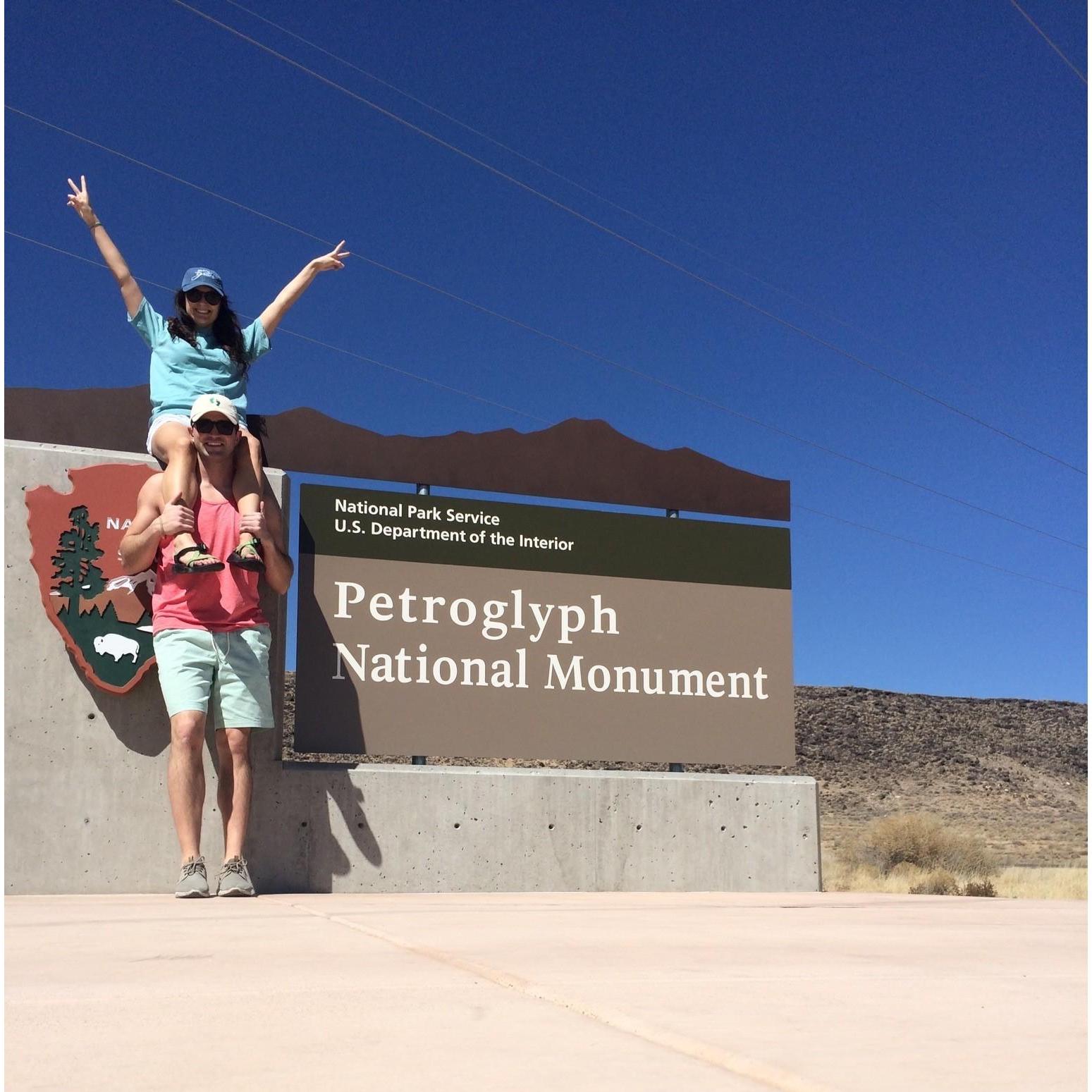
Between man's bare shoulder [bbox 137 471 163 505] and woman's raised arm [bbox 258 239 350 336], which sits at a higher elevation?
woman's raised arm [bbox 258 239 350 336]

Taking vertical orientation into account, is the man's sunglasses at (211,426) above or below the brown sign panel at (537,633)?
above

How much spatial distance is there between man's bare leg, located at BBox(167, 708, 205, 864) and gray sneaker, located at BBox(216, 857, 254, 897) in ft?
0.70

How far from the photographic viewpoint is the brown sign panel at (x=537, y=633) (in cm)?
862

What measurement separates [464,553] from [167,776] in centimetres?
271

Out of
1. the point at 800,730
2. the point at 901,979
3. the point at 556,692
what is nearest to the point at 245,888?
the point at 556,692

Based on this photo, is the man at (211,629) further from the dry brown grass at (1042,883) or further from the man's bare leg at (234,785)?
the dry brown grass at (1042,883)

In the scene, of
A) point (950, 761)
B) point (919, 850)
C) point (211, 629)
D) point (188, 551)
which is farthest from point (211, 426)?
point (950, 761)

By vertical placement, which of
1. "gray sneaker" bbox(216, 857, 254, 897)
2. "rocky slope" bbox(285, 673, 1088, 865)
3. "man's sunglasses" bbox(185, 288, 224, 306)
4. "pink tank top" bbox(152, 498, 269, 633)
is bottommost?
"rocky slope" bbox(285, 673, 1088, 865)

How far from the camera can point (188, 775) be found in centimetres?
657

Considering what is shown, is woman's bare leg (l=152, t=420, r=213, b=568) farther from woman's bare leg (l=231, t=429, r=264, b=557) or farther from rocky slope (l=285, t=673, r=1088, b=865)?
rocky slope (l=285, t=673, r=1088, b=865)

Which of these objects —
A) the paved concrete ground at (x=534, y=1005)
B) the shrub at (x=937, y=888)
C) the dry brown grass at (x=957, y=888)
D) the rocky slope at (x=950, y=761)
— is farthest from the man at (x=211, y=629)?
the rocky slope at (x=950, y=761)

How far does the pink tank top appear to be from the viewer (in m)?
6.93

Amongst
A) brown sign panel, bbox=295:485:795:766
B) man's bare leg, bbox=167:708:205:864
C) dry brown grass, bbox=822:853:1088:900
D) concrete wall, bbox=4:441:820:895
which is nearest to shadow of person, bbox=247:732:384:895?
concrete wall, bbox=4:441:820:895

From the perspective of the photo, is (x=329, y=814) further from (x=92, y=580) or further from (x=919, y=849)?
(x=919, y=849)
